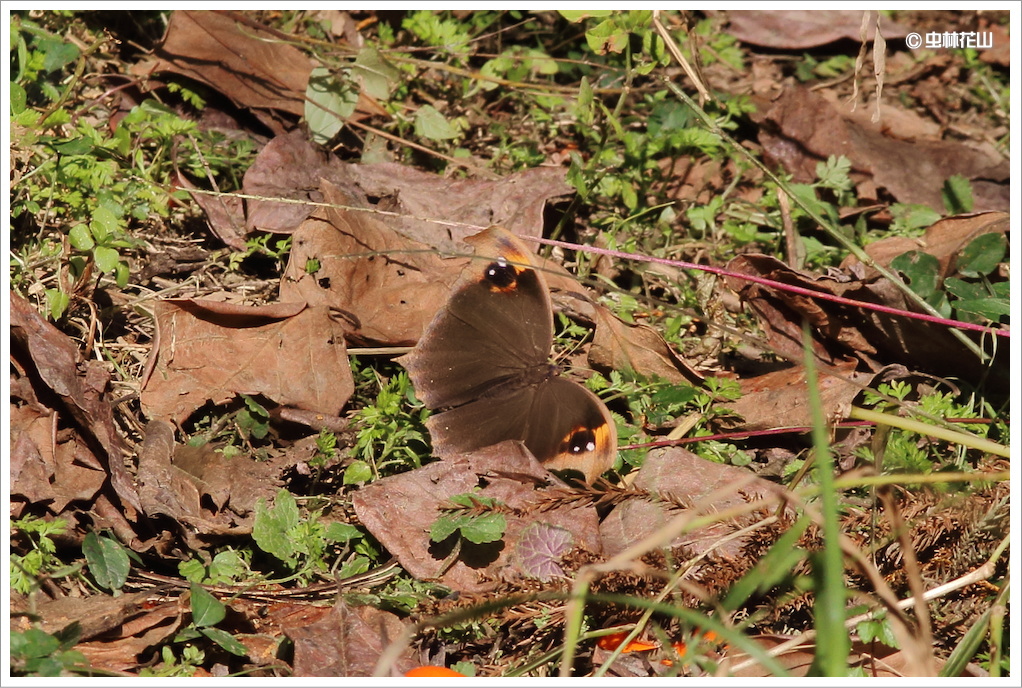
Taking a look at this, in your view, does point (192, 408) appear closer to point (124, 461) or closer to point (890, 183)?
point (124, 461)

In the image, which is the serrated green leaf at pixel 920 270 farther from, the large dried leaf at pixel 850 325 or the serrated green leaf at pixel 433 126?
the serrated green leaf at pixel 433 126

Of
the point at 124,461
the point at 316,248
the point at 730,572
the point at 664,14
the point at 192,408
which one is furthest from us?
the point at 664,14

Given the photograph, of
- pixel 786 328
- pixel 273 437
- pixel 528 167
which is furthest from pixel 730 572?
pixel 528 167

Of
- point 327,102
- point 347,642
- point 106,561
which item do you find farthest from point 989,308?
point 106,561

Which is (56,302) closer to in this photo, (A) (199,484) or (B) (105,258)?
(B) (105,258)

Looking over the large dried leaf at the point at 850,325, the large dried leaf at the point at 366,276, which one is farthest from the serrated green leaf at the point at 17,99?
the large dried leaf at the point at 850,325

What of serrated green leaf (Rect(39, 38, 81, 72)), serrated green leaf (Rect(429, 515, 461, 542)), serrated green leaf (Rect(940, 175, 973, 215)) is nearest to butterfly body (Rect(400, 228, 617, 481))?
serrated green leaf (Rect(429, 515, 461, 542))
